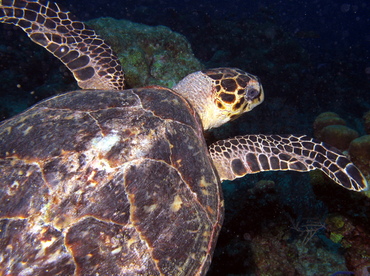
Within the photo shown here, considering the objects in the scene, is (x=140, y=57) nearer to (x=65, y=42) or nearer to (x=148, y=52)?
(x=148, y=52)

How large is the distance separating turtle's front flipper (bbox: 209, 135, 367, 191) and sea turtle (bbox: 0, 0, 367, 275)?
0.03 meters

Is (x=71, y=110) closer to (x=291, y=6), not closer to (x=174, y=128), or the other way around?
(x=174, y=128)

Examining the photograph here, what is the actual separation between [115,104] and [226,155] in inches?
65.5

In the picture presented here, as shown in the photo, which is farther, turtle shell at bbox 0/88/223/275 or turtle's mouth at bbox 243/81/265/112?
turtle's mouth at bbox 243/81/265/112

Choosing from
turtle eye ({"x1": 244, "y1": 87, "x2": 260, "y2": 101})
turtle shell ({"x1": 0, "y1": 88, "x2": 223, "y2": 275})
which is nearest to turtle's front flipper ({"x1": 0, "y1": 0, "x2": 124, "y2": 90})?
turtle shell ({"x1": 0, "y1": 88, "x2": 223, "y2": 275})

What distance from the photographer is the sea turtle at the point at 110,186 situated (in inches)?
56.4

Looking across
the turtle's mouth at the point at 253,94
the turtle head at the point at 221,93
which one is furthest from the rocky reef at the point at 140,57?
the turtle's mouth at the point at 253,94

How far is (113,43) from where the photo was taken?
5156 millimetres

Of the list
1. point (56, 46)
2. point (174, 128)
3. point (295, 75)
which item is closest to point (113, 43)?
point (56, 46)

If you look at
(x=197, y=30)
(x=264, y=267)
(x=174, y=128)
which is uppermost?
(x=174, y=128)

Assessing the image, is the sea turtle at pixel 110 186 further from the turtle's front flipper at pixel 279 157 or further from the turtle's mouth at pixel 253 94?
the turtle's mouth at pixel 253 94

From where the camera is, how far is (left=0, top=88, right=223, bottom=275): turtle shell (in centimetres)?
143

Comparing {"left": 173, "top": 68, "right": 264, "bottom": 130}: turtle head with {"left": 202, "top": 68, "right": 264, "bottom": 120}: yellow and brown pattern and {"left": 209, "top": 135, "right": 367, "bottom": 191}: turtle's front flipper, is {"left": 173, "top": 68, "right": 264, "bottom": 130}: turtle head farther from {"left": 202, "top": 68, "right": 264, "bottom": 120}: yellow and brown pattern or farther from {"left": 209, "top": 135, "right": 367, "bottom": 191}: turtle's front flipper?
{"left": 209, "top": 135, "right": 367, "bottom": 191}: turtle's front flipper

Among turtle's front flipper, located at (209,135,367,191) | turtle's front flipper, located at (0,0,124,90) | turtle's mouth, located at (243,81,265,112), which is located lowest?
turtle's front flipper, located at (209,135,367,191)
